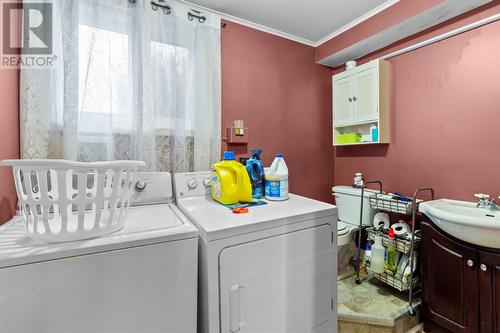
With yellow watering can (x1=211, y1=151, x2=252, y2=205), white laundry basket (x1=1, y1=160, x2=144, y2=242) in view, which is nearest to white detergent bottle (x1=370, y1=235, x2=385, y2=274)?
yellow watering can (x1=211, y1=151, x2=252, y2=205)

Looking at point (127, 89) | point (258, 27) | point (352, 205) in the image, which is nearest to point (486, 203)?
point (352, 205)

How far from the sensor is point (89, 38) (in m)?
1.39

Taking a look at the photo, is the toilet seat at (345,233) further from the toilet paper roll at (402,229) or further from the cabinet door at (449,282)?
the cabinet door at (449,282)

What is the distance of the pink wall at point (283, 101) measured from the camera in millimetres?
2041

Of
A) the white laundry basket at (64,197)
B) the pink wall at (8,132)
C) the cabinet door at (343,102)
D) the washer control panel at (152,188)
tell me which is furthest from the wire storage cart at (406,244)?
the pink wall at (8,132)

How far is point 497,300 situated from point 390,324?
2.03ft

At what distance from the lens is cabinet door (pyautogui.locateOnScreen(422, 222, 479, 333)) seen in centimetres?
133

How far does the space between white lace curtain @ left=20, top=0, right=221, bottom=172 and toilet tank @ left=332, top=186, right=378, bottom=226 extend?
139 cm

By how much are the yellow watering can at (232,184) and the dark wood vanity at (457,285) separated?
1316mm

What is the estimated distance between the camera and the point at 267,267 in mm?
1047

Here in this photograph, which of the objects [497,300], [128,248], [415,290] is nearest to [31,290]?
[128,248]

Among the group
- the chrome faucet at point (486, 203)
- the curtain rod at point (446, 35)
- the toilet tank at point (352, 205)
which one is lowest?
the toilet tank at point (352, 205)

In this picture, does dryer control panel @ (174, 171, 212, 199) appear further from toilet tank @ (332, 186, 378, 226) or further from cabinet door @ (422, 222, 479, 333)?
cabinet door @ (422, 222, 479, 333)

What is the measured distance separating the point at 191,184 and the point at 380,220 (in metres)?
1.71
